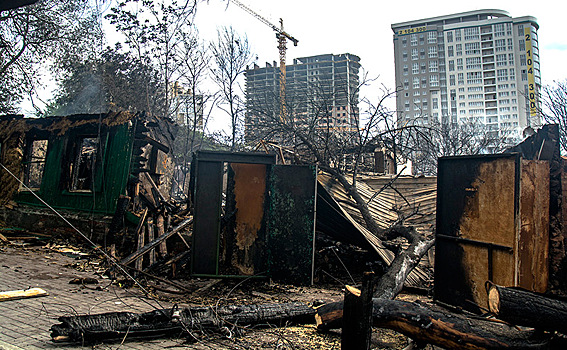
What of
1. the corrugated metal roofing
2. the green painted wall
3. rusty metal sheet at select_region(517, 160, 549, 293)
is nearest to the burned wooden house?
the green painted wall

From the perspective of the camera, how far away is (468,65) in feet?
246

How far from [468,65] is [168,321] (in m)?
86.0

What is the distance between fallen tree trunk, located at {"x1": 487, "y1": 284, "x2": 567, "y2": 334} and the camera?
9.43 ft

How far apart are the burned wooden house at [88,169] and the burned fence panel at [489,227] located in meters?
6.05

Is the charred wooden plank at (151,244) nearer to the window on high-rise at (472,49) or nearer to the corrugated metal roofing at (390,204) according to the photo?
the corrugated metal roofing at (390,204)

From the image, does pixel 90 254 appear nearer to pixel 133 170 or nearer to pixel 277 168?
pixel 133 170

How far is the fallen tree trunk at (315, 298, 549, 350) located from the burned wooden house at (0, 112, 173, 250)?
6.09 m

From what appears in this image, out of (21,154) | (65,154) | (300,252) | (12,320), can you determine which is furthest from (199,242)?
(21,154)

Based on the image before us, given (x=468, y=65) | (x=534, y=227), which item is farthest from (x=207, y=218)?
(x=468, y=65)

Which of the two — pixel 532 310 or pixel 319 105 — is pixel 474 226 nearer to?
pixel 532 310

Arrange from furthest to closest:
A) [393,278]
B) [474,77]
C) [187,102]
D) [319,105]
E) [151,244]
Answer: [474,77] → [187,102] → [319,105] → [151,244] → [393,278]

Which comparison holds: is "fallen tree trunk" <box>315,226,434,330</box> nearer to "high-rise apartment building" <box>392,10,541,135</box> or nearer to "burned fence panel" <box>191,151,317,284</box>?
"burned fence panel" <box>191,151,317,284</box>

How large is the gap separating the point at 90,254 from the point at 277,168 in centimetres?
515

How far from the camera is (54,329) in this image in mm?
3092
